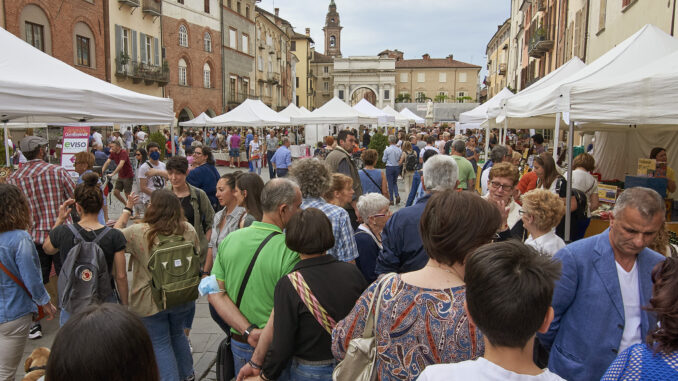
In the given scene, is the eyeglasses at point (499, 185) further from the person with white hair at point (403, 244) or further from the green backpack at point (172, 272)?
the green backpack at point (172, 272)

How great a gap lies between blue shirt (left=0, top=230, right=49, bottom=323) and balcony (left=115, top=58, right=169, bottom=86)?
84.0 feet

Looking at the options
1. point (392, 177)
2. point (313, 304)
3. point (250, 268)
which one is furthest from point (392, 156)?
point (313, 304)

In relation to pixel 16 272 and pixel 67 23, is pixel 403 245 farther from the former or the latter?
pixel 67 23

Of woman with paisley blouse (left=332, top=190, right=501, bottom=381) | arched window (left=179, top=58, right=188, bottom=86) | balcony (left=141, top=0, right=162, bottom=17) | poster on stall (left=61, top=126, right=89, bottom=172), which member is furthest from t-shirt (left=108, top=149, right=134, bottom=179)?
arched window (left=179, top=58, right=188, bottom=86)

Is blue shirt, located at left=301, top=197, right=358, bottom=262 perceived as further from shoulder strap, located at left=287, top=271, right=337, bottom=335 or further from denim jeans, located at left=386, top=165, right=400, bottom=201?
denim jeans, located at left=386, top=165, right=400, bottom=201

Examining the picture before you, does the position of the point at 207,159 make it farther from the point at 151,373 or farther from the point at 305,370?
the point at 151,373

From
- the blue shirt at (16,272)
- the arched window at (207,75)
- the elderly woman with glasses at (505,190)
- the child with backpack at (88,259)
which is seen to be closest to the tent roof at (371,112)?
the elderly woman with glasses at (505,190)

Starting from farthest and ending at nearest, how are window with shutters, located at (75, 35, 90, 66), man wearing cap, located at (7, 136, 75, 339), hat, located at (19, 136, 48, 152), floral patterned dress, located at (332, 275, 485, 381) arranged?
window with shutters, located at (75, 35, 90, 66) < hat, located at (19, 136, 48, 152) < man wearing cap, located at (7, 136, 75, 339) < floral patterned dress, located at (332, 275, 485, 381)

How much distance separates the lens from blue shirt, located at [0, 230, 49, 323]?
3.29 metres

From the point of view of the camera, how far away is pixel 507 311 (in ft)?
4.34

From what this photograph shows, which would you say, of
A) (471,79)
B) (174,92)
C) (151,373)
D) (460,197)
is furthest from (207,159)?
→ (471,79)

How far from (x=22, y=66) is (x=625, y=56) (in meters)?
6.99

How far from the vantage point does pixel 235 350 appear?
111 inches

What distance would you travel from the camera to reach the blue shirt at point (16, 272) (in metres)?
3.29
